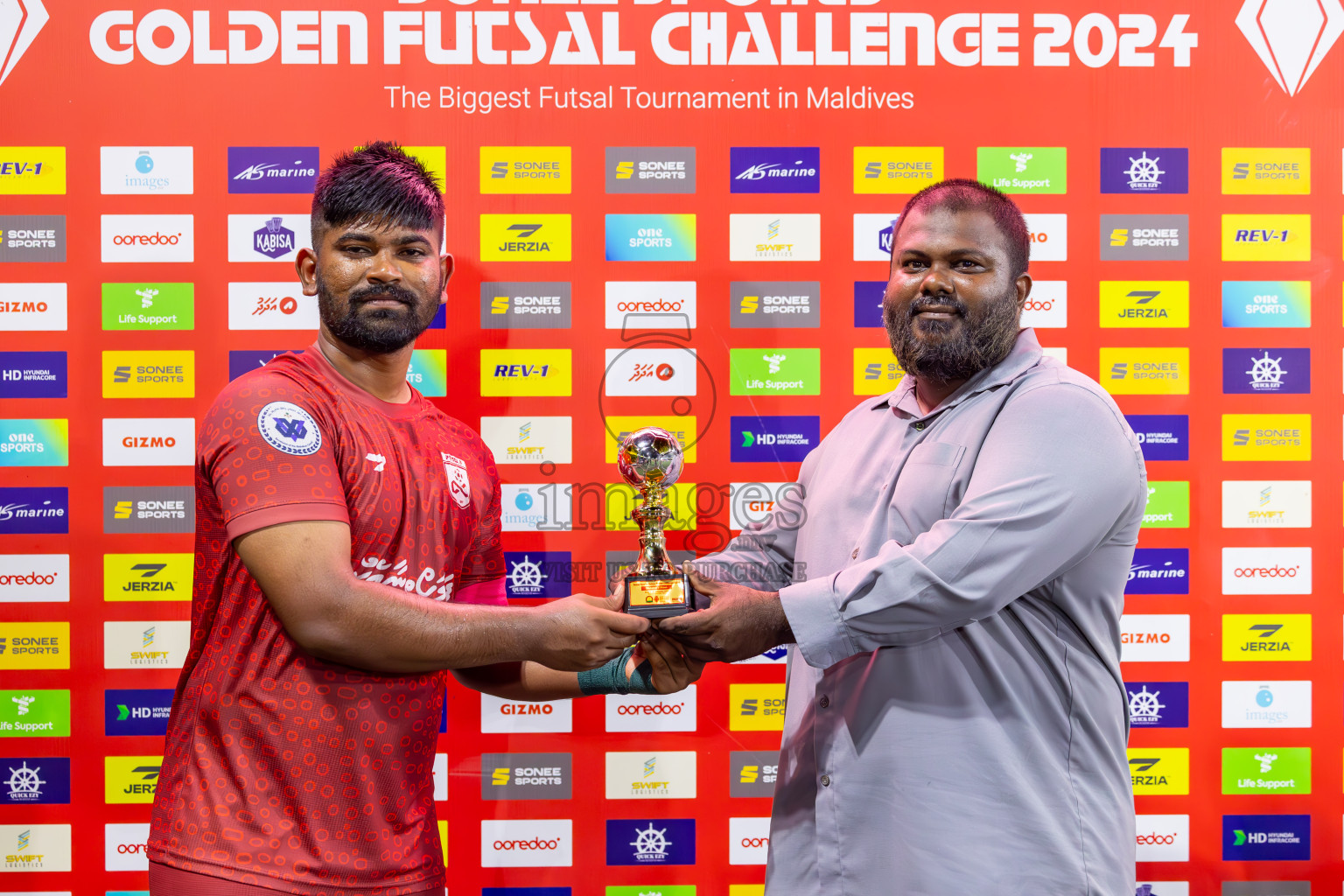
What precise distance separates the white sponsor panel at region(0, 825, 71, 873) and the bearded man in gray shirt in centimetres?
240

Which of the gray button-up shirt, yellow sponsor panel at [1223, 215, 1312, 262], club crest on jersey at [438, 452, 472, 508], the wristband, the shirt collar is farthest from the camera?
yellow sponsor panel at [1223, 215, 1312, 262]

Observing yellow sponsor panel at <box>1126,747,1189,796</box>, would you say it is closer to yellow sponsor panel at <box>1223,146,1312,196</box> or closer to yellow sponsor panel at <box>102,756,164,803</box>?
yellow sponsor panel at <box>1223,146,1312,196</box>

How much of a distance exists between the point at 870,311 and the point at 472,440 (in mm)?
1440

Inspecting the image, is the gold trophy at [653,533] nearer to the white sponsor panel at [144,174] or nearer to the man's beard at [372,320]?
the man's beard at [372,320]

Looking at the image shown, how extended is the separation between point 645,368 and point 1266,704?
243 cm

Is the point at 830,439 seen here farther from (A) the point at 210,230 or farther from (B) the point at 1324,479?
(A) the point at 210,230

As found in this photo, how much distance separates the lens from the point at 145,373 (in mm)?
2941

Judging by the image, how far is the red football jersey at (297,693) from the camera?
5.96 feet

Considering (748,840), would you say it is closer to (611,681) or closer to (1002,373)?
(611,681)

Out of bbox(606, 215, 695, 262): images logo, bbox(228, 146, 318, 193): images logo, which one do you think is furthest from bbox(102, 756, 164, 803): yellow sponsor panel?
bbox(606, 215, 695, 262): images logo

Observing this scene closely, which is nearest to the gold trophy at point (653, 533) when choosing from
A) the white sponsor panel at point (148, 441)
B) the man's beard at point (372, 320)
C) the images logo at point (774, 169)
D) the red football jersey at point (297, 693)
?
the red football jersey at point (297, 693)

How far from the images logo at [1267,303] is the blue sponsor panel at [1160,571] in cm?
81

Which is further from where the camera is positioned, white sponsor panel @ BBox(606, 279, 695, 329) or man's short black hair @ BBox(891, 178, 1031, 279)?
white sponsor panel @ BBox(606, 279, 695, 329)

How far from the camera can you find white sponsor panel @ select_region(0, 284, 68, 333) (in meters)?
2.93
